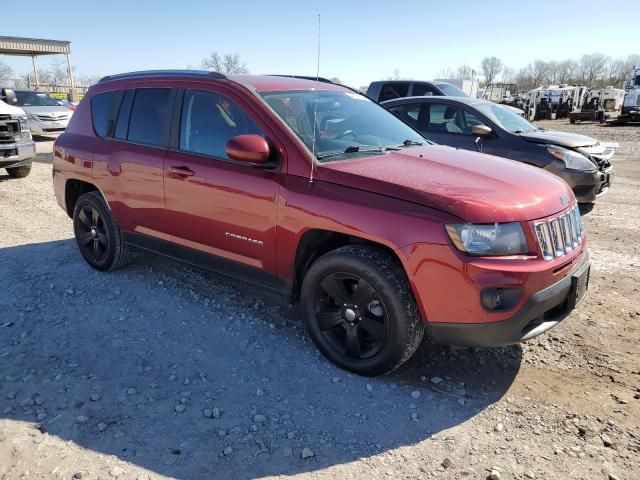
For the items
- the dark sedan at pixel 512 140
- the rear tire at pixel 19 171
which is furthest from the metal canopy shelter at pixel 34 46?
the dark sedan at pixel 512 140

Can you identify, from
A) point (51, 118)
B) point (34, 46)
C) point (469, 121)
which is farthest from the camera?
point (34, 46)

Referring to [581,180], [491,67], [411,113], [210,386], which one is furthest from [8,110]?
[491,67]

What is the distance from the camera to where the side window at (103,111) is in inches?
181

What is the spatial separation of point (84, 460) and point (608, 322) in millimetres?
3774

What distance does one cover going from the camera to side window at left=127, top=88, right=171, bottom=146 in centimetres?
405

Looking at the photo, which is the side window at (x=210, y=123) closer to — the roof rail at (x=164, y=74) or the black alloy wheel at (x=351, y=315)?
the roof rail at (x=164, y=74)

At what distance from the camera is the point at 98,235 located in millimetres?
4852

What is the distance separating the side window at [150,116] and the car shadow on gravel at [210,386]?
137 cm

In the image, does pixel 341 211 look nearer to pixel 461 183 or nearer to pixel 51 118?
pixel 461 183

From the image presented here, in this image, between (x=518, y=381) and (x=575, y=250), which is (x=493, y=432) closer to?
(x=518, y=381)

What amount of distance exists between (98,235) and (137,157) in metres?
1.13

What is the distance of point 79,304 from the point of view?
4.20 metres

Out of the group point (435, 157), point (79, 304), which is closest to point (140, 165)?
point (79, 304)

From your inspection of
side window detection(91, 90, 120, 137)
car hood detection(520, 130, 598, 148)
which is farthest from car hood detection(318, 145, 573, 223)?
car hood detection(520, 130, 598, 148)
